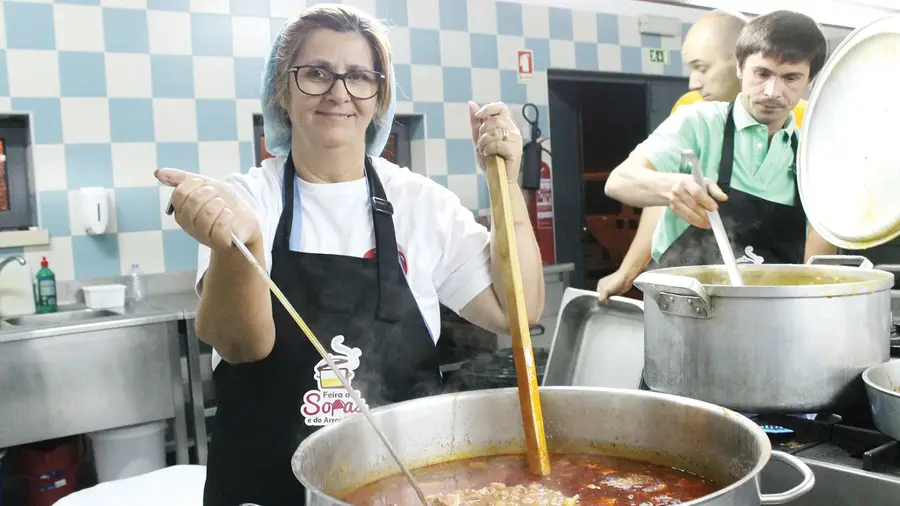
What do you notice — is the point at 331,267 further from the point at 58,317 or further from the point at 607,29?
the point at 607,29

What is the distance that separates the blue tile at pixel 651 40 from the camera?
200 inches

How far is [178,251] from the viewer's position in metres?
3.66

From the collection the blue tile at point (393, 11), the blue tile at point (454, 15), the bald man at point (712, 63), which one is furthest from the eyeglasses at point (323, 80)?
the blue tile at point (454, 15)

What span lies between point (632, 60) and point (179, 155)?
9.79 feet

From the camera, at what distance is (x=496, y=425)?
1.11 metres

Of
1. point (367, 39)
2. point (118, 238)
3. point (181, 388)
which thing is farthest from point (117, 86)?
point (367, 39)

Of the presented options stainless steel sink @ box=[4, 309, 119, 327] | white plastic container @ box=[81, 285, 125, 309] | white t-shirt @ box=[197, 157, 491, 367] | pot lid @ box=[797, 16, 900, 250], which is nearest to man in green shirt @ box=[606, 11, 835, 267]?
pot lid @ box=[797, 16, 900, 250]

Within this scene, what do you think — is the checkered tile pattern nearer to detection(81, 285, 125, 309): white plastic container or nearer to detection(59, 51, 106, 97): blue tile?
detection(59, 51, 106, 97): blue tile

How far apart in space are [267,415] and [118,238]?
7.93 ft

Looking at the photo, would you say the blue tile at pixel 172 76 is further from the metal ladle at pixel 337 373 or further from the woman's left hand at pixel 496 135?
the metal ladle at pixel 337 373

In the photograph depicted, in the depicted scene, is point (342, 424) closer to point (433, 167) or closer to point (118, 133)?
point (118, 133)

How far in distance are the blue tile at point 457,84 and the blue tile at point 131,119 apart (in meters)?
1.61

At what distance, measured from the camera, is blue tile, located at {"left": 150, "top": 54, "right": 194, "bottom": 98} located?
356 cm

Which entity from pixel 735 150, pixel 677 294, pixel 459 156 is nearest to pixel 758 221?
pixel 735 150
